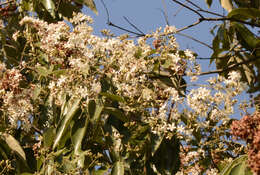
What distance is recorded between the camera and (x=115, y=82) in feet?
7.38

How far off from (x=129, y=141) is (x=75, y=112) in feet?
0.74

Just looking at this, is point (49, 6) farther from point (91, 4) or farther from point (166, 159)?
point (166, 159)

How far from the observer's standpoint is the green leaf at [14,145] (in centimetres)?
214

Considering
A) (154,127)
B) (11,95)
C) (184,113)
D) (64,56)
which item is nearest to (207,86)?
(184,113)

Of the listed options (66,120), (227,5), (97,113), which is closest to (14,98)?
(66,120)

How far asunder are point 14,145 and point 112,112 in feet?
1.29

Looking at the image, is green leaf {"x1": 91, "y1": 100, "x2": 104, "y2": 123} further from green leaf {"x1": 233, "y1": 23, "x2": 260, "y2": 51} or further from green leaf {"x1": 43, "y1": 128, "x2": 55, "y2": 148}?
green leaf {"x1": 233, "y1": 23, "x2": 260, "y2": 51}

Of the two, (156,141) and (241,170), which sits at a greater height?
(156,141)

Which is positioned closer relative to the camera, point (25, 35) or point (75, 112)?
point (75, 112)

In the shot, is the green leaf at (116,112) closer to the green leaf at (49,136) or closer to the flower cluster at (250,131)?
the green leaf at (49,136)

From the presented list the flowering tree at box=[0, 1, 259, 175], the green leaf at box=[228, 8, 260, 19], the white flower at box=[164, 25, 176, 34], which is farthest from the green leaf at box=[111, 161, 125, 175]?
the green leaf at box=[228, 8, 260, 19]

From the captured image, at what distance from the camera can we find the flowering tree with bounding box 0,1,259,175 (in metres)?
2.09

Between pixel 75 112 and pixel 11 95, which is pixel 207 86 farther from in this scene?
pixel 11 95

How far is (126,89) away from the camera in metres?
2.21
